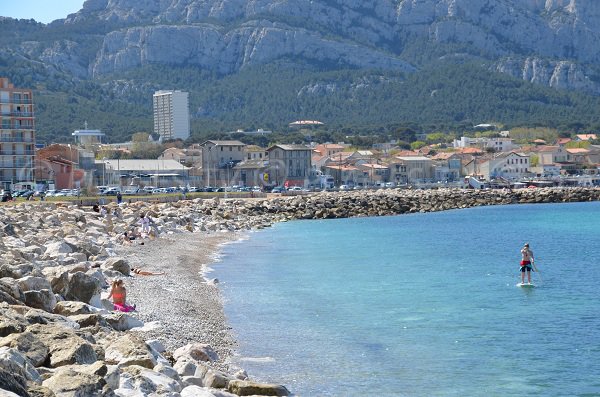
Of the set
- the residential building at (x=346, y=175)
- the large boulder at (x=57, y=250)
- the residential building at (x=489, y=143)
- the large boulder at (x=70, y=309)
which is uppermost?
the residential building at (x=489, y=143)

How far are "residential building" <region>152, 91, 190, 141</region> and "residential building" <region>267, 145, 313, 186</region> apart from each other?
78129 millimetres

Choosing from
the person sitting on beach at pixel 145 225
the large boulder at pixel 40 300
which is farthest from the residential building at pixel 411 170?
the large boulder at pixel 40 300

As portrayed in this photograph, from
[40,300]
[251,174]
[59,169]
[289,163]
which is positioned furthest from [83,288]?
[289,163]

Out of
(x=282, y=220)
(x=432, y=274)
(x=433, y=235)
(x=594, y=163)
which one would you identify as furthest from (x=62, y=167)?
(x=594, y=163)

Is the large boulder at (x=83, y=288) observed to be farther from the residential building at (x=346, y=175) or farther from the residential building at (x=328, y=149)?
the residential building at (x=328, y=149)

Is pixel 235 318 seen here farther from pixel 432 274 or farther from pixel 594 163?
pixel 594 163

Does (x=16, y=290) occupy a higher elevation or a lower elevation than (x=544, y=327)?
higher

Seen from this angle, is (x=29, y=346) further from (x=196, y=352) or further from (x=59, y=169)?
(x=59, y=169)

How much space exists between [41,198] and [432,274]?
40672 mm

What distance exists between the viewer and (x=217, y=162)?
111 meters

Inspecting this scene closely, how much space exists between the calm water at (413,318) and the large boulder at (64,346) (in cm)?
418

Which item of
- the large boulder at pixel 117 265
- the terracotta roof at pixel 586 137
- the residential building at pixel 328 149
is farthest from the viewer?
the terracotta roof at pixel 586 137

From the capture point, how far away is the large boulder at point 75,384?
9305mm

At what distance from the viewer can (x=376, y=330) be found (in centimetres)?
2000
